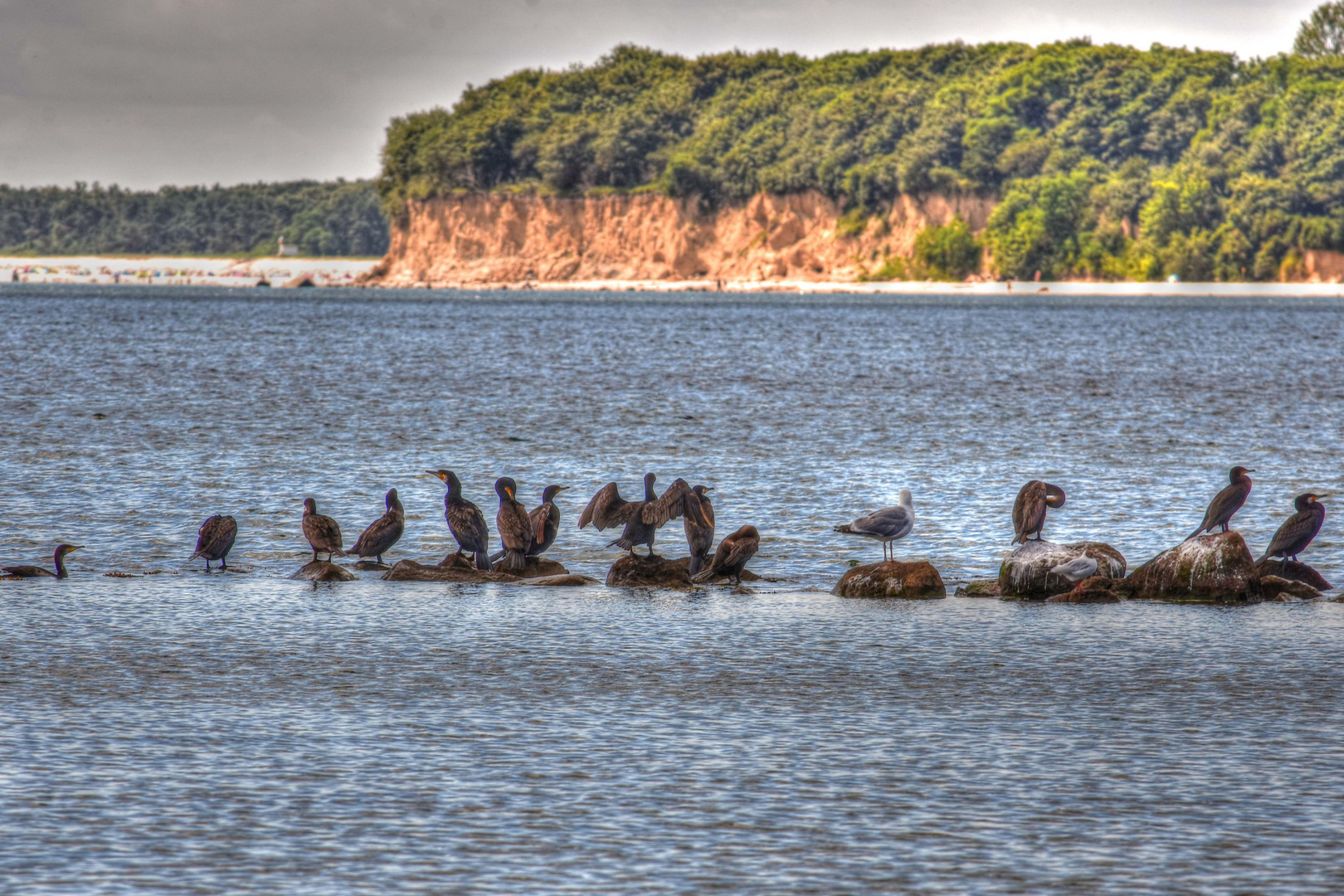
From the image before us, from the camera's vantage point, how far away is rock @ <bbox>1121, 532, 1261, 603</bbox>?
1570cm

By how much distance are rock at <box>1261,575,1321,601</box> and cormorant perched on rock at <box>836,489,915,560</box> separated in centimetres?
357

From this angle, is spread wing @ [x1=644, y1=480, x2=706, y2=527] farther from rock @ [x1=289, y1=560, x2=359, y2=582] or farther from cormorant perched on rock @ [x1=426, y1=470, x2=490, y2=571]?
rock @ [x1=289, y1=560, x2=359, y2=582]

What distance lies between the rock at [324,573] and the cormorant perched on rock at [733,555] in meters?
3.61

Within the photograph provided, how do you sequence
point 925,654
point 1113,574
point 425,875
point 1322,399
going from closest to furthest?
point 425,875 → point 925,654 → point 1113,574 → point 1322,399

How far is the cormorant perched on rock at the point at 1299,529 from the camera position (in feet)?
54.1

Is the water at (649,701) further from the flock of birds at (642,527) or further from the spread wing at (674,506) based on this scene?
the spread wing at (674,506)

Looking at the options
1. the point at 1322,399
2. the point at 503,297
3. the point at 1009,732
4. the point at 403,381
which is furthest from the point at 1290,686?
the point at 503,297

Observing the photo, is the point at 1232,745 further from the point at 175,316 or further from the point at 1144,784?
the point at 175,316

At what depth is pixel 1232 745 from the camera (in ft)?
33.2

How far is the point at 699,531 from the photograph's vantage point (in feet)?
56.0

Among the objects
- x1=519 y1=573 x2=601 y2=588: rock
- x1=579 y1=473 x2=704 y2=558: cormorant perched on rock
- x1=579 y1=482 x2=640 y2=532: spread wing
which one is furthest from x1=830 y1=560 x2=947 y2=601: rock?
x1=519 y1=573 x2=601 y2=588: rock

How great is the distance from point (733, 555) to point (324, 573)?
13.9 feet

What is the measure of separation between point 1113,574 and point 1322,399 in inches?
1400

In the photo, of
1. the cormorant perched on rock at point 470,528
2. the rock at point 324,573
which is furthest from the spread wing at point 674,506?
the rock at point 324,573
